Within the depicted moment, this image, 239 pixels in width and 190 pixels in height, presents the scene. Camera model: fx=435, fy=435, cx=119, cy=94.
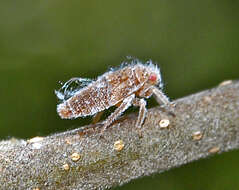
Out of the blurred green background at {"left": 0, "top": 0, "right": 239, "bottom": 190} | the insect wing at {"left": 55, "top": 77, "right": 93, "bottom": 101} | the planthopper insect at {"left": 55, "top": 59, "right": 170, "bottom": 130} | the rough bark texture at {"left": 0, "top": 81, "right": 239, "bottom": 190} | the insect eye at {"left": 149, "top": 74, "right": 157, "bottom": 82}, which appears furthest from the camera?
the blurred green background at {"left": 0, "top": 0, "right": 239, "bottom": 190}

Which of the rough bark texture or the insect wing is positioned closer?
the rough bark texture

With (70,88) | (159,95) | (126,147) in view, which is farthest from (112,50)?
(126,147)

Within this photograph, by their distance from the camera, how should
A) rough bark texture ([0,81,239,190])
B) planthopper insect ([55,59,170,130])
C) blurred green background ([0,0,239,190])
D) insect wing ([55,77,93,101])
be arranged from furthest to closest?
1. blurred green background ([0,0,239,190])
2. insect wing ([55,77,93,101])
3. planthopper insect ([55,59,170,130])
4. rough bark texture ([0,81,239,190])

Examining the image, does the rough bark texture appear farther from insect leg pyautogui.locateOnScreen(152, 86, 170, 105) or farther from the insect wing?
the insect wing

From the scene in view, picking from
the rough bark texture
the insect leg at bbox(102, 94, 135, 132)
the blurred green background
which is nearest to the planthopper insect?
the insect leg at bbox(102, 94, 135, 132)

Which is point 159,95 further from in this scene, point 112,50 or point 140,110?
point 112,50

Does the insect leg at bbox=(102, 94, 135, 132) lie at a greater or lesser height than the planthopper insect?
lesser

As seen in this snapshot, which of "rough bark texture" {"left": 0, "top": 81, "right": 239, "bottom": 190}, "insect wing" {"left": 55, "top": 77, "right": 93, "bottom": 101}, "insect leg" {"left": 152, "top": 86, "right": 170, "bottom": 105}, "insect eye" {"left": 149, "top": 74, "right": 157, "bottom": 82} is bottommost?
"rough bark texture" {"left": 0, "top": 81, "right": 239, "bottom": 190}
